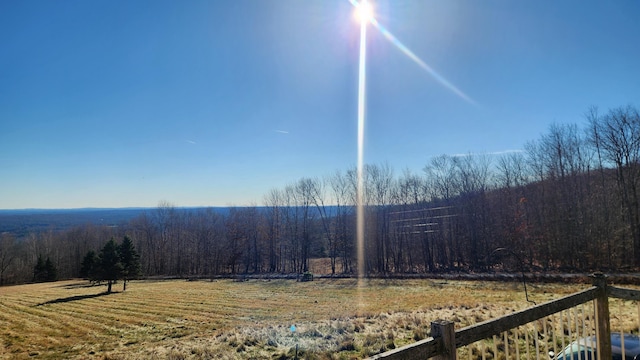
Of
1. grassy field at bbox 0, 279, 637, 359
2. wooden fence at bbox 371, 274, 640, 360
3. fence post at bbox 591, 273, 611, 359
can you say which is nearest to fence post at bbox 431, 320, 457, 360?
wooden fence at bbox 371, 274, 640, 360

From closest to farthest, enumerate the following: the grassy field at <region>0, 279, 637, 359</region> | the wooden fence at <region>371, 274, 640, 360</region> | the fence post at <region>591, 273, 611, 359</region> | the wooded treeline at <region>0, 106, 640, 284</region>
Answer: the wooden fence at <region>371, 274, 640, 360</region>, the fence post at <region>591, 273, 611, 359</region>, the grassy field at <region>0, 279, 637, 359</region>, the wooded treeline at <region>0, 106, 640, 284</region>

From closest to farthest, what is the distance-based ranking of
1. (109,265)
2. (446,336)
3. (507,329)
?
(446,336)
(507,329)
(109,265)

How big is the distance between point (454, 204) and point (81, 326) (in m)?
36.7

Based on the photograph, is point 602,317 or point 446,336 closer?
point 446,336

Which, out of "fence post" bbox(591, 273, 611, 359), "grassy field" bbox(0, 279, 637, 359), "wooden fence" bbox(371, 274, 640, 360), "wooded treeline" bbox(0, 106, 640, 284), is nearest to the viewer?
"wooden fence" bbox(371, 274, 640, 360)

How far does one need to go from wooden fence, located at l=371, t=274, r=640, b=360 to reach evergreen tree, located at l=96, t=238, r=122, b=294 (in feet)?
131

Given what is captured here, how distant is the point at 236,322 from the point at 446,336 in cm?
1677

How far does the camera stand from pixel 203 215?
220 ft

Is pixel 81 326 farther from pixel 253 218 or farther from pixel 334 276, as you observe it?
pixel 253 218

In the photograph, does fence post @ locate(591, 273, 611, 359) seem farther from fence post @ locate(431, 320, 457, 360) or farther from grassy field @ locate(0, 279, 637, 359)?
grassy field @ locate(0, 279, 637, 359)

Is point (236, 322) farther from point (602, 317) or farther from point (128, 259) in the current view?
point (128, 259)

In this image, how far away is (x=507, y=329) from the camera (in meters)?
2.57

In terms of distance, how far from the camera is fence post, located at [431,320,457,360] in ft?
6.92

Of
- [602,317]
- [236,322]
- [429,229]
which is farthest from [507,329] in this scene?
[429,229]
